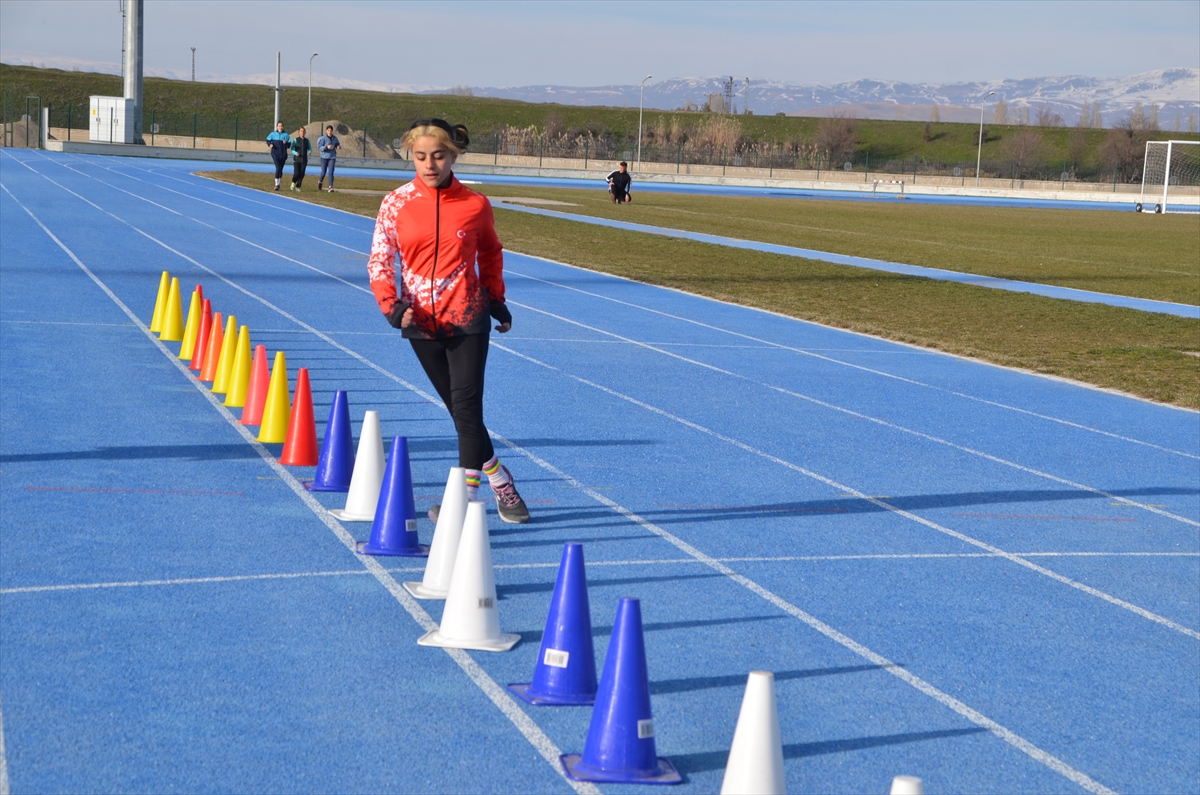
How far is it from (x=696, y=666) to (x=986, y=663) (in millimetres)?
1183

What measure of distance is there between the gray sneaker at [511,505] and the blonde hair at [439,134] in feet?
5.36

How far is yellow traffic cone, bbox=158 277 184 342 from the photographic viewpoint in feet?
40.9

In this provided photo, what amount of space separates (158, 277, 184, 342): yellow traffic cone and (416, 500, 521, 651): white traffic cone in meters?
8.13

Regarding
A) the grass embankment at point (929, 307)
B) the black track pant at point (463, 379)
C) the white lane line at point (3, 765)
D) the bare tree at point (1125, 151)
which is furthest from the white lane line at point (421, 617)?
the bare tree at point (1125, 151)

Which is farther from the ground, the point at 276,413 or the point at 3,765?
the point at 276,413

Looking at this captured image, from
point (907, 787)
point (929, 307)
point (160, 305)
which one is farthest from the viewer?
point (929, 307)

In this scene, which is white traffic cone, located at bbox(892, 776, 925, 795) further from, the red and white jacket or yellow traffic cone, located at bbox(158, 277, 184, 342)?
yellow traffic cone, located at bbox(158, 277, 184, 342)

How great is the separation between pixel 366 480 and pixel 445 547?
133cm

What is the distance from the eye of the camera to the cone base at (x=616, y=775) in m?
4.04

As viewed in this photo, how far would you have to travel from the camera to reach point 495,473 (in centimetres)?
685

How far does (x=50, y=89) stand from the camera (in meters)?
119

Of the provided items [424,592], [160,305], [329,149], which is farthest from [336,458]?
[329,149]

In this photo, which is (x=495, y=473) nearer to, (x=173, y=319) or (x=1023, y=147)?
(x=173, y=319)

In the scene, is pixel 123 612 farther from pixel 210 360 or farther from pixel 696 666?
pixel 210 360
